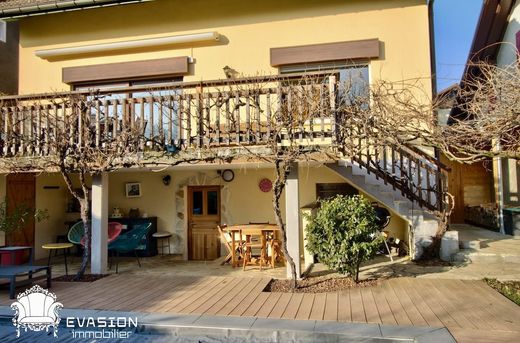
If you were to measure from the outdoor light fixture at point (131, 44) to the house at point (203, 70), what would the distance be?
0.03 m

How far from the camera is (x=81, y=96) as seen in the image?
7238 millimetres

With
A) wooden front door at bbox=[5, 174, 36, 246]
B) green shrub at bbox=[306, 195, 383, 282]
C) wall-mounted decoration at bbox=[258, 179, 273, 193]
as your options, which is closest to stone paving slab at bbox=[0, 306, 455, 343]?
green shrub at bbox=[306, 195, 383, 282]

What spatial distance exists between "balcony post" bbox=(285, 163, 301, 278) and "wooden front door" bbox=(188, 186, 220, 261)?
3.23m

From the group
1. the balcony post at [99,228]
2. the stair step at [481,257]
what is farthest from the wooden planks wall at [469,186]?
the balcony post at [99,228]

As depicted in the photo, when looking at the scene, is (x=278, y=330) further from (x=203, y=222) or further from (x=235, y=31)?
(x=235, y=31)

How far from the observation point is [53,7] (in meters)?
8.98

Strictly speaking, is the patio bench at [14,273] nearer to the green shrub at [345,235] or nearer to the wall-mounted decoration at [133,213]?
the wall-mounted decoration at [133,213]

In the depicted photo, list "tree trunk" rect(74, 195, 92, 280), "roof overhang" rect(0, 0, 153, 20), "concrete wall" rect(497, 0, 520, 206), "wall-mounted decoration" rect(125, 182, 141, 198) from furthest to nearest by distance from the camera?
"wall-mounted decoration" rect(125, 182, 141, 198) < "concrete wall" rect(497, 0, 520, 206) < "roof overhang" rect(0, 0, 153, 20) < "tree trunk" rect(74, 195, 92, 280)

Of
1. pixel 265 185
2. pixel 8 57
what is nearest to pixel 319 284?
pixel 265 185

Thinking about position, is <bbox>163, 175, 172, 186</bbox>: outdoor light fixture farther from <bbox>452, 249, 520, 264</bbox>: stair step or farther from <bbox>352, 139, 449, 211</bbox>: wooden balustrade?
<bbox>452, 249, 520, 264</bbox>: stair step

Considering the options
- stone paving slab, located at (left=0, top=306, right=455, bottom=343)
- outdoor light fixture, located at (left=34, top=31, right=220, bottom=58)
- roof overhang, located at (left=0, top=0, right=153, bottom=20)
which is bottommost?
stone paving slab, located at (left=0, top=306, right=455, bottom=343)

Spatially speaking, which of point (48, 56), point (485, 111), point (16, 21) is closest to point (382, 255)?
point (485, 111)

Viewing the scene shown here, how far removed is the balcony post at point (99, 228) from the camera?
23.7 ft

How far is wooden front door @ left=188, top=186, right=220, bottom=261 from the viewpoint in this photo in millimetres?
9367
